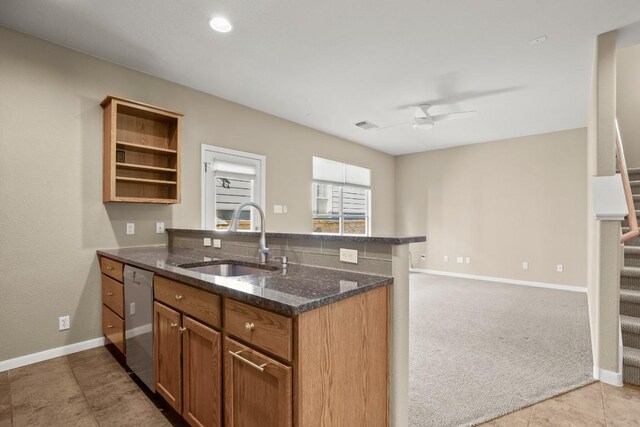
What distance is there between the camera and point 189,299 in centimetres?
168

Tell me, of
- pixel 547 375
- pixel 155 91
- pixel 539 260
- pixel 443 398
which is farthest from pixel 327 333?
pixel 539 260

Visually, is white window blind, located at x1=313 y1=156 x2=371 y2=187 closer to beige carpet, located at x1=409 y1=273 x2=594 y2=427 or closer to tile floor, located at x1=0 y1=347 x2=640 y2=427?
beige carpet, located at x1=409 y1=273 x2=594 y2=427

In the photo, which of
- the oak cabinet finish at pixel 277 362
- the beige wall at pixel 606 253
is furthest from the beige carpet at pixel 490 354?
the oak cabinet finish at pixel 277 362

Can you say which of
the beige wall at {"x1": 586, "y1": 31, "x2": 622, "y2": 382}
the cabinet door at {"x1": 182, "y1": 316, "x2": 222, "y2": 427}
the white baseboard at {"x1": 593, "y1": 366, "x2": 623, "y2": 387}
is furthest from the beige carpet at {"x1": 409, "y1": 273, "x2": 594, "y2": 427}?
the cabinet door at {"x1": 182, "y1": 316, "x2": 222, "y2": 427}

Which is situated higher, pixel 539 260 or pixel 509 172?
pixel 509 172

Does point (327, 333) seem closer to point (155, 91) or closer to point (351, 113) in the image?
point (155, 91)

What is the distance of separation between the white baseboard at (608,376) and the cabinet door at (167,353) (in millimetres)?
2959

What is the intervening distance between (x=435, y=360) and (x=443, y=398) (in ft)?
1.94

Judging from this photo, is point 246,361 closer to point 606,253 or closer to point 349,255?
point 349,255

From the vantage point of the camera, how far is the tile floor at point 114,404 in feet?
6.30

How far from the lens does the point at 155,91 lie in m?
3.54

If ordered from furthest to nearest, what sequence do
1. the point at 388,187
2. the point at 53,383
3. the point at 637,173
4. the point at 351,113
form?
1. the point at 388,187
2. the point at 351,113
3. the point at 637,173
4. the point at 53,383

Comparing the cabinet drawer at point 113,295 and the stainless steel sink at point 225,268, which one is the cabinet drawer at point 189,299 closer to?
the stainless steel sink at point 225,268

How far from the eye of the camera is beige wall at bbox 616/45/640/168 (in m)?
4.17
